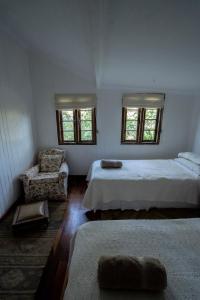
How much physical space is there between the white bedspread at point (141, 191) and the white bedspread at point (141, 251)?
109 centimetres

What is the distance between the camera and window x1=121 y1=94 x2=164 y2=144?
3.45 metres

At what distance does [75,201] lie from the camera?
2.94 meters

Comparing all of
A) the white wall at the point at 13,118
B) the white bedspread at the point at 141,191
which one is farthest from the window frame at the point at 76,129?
the white bedspread at the point at 141,191

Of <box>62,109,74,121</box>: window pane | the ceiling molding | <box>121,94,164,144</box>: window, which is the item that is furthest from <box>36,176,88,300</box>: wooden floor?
the ceiling molding

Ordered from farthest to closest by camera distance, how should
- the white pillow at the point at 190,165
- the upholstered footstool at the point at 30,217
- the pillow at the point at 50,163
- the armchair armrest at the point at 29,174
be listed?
1. the pillow at the point at 50,163
2. the armchair armrest at the point at 29,174
3. the white pillow at the point at 190,165
4. the upholstered footstool at the point at 30,217

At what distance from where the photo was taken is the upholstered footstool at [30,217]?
2.07 metres

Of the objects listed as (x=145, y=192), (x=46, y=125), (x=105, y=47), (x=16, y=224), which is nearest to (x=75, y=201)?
(x=16, y=224)

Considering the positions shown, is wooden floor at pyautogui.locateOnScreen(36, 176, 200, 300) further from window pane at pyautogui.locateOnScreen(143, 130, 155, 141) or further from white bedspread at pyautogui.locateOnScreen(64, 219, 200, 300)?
window pane at pyautogui.locateOnScreen(143, 130, 155, 141)

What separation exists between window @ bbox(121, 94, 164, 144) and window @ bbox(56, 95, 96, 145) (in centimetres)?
77

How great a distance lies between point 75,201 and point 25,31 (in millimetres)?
3039

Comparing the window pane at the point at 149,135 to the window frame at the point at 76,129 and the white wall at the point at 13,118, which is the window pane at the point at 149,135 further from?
the white wall at the point at 13,118

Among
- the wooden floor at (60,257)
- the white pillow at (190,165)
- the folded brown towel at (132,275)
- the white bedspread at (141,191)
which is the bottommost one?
the wooden floor at (60,257)

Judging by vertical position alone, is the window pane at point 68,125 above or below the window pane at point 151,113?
below

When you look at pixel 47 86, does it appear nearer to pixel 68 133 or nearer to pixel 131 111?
pixel 68 133
